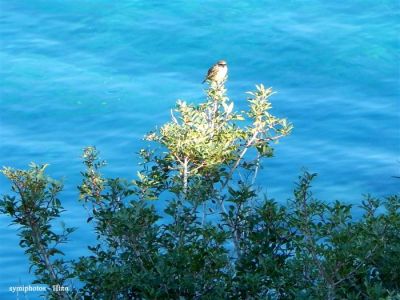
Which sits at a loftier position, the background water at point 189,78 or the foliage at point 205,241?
the background water at point 189,78

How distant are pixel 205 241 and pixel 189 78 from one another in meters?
7.36

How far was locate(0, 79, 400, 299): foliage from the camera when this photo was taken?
3986mm

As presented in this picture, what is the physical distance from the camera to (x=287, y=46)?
475 inches

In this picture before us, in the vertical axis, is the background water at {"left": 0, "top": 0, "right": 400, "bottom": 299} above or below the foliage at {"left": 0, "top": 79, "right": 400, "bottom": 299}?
above

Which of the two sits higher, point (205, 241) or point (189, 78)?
point (189, 78)

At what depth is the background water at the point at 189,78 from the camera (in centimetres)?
981

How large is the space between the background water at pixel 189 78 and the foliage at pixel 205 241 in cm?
380

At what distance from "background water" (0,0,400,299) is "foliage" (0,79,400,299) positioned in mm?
3804

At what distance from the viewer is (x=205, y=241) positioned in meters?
4.26

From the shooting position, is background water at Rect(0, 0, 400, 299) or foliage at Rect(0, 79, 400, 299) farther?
background water at Rect(0, 0, 400, 299)

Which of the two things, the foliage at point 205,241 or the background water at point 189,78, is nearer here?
the foliage at point 205,241

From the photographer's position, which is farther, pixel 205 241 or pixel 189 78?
pixel 189 78

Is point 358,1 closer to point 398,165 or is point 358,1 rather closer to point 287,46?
point 287,46

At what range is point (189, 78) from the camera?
11.5m
